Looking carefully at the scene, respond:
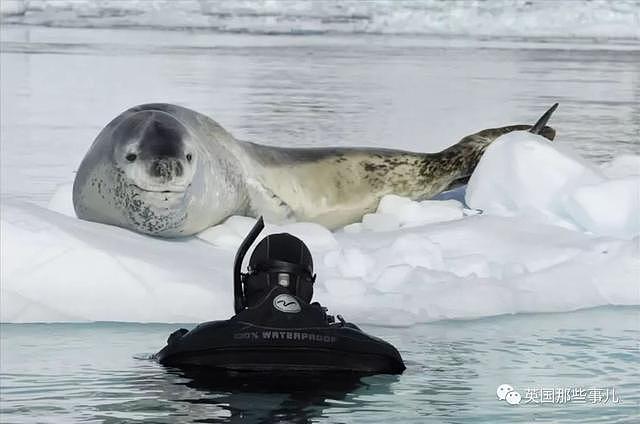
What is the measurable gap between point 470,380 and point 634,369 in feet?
1.89

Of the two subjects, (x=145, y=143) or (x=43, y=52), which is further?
(x=43, y=52)

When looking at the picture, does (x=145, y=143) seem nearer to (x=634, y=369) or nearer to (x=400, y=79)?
(x=634, y=369)

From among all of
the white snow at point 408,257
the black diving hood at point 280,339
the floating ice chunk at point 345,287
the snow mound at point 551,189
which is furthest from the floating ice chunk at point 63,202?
the black diving hood at point 280,339

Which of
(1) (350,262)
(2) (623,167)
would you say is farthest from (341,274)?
(2) (623,167)

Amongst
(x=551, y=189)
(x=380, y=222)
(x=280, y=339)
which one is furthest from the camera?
(x=380, y=222)

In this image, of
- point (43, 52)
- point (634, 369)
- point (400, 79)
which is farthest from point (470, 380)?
point (43, 52)

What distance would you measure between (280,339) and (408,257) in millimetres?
2030

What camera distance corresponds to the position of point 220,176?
6.87m

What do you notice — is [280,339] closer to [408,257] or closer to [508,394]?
[508,394]

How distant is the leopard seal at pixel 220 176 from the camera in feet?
20.6

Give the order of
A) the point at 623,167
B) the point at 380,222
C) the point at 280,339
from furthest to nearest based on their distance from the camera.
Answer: the point at 623,167 < the point at 380,222 < the point at 280,339

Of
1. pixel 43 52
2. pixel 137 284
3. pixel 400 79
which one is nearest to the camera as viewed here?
pixel 137 284

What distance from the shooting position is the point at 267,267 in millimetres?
4215

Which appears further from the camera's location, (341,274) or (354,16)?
(354,16)
